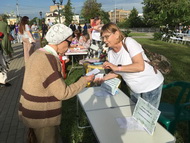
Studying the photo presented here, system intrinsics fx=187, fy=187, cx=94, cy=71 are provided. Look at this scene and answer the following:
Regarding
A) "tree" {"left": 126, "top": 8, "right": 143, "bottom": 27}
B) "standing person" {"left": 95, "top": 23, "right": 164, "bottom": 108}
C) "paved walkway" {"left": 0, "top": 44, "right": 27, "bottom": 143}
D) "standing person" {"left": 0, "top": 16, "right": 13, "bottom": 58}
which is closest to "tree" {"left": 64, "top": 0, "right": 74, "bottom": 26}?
"tree" {"left": 126, "top": 8, "right": 143, "bottom": 27}

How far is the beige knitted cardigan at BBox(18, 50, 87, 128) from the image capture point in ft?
4.83

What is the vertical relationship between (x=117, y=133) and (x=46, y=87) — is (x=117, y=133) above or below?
below

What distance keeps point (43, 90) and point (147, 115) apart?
3.10 ft

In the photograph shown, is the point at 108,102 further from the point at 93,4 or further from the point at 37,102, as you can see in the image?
the point at 93,4

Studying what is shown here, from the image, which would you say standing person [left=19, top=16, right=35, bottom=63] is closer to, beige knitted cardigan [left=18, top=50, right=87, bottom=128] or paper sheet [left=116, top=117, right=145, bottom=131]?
beige knitted cardigan [left=18, top=50, right=87, bottom=128]

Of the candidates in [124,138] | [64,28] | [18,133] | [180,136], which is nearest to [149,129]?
[124,138]

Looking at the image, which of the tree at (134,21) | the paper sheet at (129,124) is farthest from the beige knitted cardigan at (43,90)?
the tree at (134,21)

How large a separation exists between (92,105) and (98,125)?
50 cm

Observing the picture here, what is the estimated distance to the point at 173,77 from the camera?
574cm

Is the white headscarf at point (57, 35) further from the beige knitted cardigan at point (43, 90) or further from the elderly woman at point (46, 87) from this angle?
the beige knitted cardigan at point (43, 90)

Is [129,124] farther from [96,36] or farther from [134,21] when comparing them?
[134,21]

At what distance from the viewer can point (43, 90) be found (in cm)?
154

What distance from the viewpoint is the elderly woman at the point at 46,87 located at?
1.48 m

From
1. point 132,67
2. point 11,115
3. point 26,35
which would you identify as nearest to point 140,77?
point 132,67
